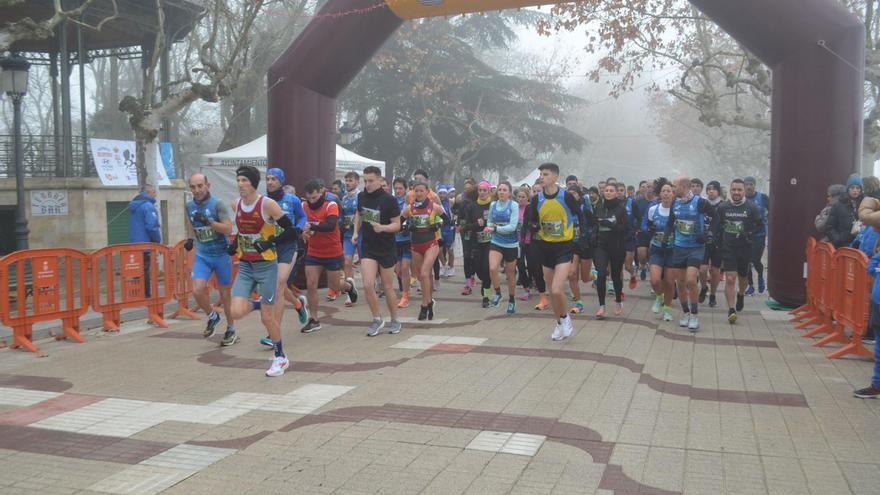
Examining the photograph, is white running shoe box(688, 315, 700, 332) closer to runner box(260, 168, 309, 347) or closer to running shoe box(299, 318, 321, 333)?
running shoe box(299, 318, 321, 333)

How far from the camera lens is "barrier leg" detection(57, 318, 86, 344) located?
29.8 ft

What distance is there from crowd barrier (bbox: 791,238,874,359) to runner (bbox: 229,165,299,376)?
17.6ft

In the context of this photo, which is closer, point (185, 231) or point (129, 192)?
point (129, 192)

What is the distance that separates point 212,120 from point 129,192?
124 ft

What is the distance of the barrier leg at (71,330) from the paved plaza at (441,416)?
17 cm

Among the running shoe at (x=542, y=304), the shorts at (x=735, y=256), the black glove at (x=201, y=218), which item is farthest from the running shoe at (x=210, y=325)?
the shorts at (x=735, y=256)

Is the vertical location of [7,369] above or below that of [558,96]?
below

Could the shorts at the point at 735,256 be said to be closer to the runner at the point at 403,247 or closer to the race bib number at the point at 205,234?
the runner at the point at 403,247

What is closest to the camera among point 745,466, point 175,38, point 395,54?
point 745,466

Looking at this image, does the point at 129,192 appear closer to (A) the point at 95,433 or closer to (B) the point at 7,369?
(B) the point at 7,369

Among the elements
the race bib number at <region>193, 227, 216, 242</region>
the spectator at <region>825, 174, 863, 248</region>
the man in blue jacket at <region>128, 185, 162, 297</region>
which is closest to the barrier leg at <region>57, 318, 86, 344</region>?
the race bib number at <region>193, 227, 216, 242</region>

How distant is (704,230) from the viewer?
978 centimetres

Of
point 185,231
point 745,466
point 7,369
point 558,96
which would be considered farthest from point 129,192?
point 558,96

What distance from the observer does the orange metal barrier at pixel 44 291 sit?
8320 mm
